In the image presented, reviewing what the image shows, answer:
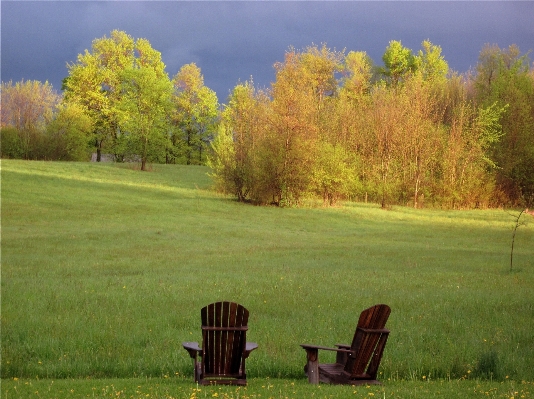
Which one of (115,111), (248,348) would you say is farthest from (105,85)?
(248,348)

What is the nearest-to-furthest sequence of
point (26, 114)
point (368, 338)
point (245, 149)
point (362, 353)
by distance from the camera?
point (368, 338) → point (362, 353) → point (245, 149) → point (26, 114)

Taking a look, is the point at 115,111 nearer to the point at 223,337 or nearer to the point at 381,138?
the point at 381,138

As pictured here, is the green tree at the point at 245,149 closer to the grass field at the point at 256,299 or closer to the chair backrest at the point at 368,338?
the grass field at the point at 256,299

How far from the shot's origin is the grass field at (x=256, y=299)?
8930 mm

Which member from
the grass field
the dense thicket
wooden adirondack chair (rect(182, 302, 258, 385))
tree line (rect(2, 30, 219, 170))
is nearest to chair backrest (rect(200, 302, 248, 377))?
wooden adirondack chair (rect(182, 302, 258, 385))

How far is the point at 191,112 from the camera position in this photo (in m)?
85.8

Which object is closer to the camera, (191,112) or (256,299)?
(256,299)

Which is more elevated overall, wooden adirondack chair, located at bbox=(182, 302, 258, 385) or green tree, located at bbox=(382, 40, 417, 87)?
green tree, located at bbox=(382, 40, 417, 87)

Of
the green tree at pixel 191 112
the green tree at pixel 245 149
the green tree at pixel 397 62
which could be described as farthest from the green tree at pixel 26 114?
the green tree at pixel 397 62

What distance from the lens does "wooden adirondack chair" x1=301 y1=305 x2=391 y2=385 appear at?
311 inches

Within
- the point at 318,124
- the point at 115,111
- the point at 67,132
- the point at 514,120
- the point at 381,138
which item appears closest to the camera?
the point at 318,124

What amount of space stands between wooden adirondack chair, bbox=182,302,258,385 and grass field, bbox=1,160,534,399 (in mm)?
318

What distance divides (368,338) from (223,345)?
1909 millimetres

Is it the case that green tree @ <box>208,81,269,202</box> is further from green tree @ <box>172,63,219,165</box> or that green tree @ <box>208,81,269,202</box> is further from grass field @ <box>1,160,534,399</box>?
green tree @ <box>172,63,219,165</box>
